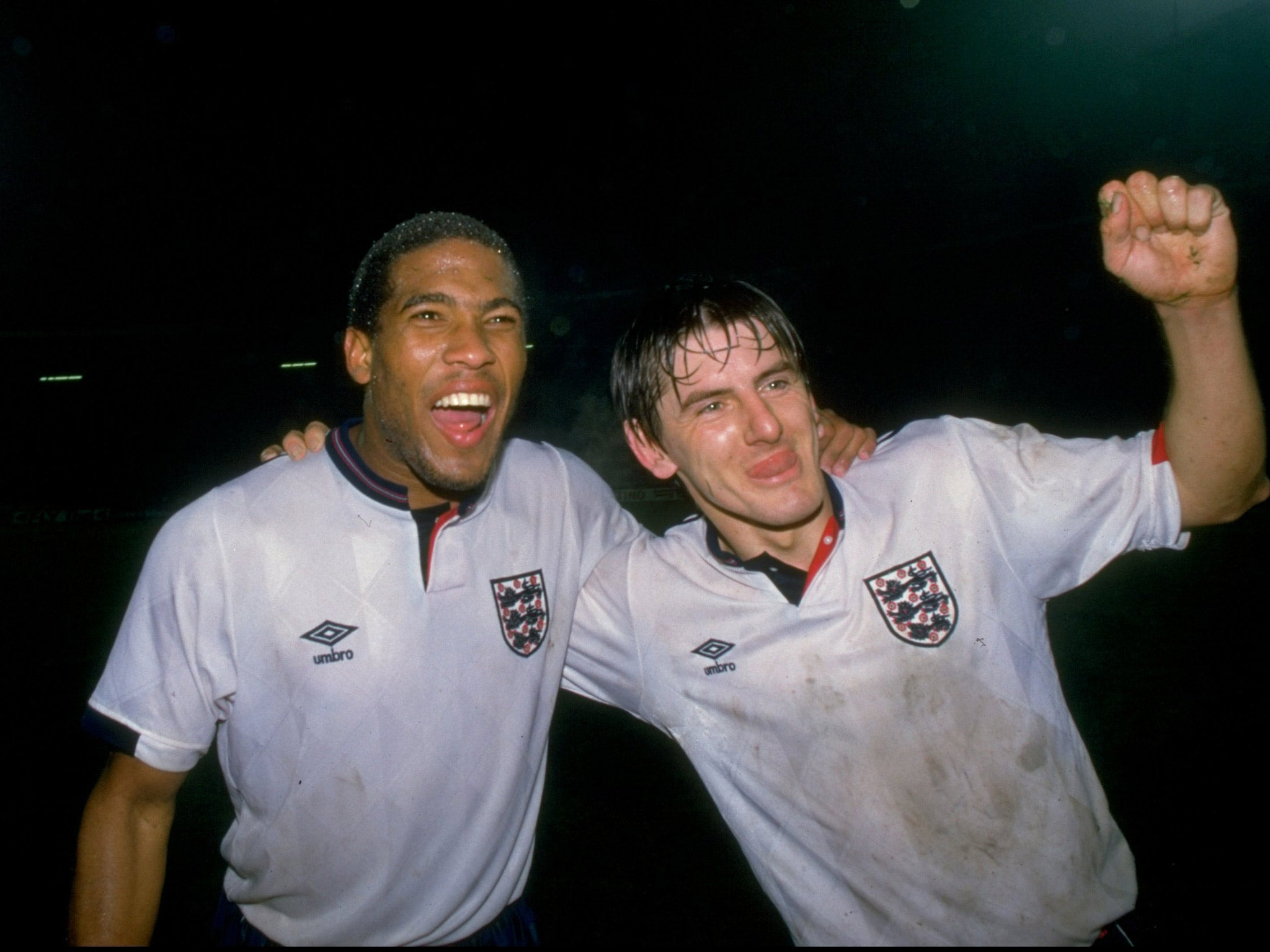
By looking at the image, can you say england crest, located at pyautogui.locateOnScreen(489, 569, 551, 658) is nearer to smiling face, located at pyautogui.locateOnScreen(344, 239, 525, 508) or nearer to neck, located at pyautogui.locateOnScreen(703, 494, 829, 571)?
smiling face, located at pyautogui.locateOnScreen(344, 239, 525, 508)

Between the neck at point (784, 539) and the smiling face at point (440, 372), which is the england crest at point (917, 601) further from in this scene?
the smiling face at point (440, 372)

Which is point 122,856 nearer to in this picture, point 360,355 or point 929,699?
point 360,355

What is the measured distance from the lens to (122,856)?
159cm

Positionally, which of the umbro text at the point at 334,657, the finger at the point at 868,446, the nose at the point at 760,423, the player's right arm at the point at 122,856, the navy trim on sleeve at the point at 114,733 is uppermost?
the nose at the point at 760,423

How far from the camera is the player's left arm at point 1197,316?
53.3 inches

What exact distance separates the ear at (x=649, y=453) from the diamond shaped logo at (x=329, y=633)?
93 cm

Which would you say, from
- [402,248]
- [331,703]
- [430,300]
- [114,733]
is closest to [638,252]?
[402,248]

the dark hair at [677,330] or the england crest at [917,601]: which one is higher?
the dark hair at [677,330]

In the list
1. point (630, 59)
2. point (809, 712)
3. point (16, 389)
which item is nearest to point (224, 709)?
point (809, 712)

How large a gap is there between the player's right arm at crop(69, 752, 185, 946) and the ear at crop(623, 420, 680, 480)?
1.46 meters

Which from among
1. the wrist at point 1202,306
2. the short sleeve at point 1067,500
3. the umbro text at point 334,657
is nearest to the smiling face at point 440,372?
the umbro text at point 334,657

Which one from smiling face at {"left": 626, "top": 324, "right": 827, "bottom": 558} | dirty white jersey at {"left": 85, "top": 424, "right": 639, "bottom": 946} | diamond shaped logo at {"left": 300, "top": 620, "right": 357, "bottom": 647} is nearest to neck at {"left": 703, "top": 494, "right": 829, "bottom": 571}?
smiling face at {"left": 626, "top": 324, "right": 827, "bottom": 558}

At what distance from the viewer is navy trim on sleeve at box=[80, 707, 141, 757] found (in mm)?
1579

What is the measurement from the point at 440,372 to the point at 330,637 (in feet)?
2.45
